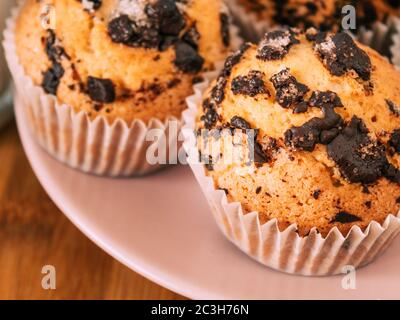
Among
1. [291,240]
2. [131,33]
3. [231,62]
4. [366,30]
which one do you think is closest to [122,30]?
[131,33]


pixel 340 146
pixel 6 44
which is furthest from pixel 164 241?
pixel 6 44

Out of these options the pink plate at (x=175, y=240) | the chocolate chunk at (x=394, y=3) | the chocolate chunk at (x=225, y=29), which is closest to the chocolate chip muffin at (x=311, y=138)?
the pink plate at (x=175, y=240)

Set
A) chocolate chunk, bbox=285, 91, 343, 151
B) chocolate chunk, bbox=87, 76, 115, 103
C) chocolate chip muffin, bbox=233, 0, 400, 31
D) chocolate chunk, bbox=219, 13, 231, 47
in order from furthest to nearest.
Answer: chocolate chip muffin, bbox=233, 0, 400, 31 → chocolate chunk, bbox=219, 13, 231, 47 → chocolate chunk, bbox=87, 76, 115, 103 → chocolate chunk, bbox=285, 91, 343, 151

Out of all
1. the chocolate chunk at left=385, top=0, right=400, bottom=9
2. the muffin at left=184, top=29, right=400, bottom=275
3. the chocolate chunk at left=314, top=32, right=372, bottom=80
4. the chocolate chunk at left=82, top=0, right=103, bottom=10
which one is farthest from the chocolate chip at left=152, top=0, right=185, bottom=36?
the chocolate chunk at left=385, top=0, right=400, bottom=9

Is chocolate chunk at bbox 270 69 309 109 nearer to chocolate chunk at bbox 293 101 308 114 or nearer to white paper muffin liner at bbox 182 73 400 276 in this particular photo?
chocolate chunk at bbox 293 101 308 114

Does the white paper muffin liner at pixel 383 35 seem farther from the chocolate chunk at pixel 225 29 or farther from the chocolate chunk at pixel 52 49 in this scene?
the chocolate chunk at pixel 52 49

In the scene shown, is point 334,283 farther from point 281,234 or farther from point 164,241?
point 164,241

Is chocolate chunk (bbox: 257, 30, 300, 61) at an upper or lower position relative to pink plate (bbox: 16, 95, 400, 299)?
upper
